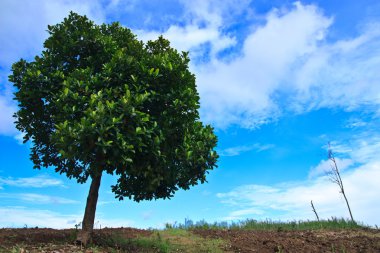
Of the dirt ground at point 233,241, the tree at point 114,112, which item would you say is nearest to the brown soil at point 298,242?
the dirt ground at point 233,241

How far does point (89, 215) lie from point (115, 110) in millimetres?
5512

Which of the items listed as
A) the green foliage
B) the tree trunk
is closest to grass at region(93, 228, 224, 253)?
the tree trunk

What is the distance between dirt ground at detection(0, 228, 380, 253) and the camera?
15.4 meters

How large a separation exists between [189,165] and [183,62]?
447cm

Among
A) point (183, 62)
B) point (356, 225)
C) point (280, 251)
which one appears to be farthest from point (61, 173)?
point (356, 225)

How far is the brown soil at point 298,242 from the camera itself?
18.8m

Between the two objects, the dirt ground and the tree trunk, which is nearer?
the dirt ground

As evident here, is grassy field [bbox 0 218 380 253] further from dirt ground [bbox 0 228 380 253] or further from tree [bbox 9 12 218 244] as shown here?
tree [bbox 9 12 218 244]

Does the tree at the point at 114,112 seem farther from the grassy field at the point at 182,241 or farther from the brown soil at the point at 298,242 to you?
the brown soil at the point at 298,242

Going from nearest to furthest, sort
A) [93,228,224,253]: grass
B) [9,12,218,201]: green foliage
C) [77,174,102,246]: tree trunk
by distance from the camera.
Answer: [9,12,218,201]: green foliage
[77,174,102,246]: tree trunk
[93,228,224,253]: grass

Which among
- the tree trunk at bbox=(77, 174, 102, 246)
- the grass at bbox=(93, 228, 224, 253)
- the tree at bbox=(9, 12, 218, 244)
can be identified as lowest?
the grass at bbox=(93, 228, 224, 253)

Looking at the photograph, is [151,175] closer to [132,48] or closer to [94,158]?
[94,158]

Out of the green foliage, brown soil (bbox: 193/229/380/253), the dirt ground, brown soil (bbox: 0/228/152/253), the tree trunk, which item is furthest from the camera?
brown soil (bbox: 193/229/380/253)

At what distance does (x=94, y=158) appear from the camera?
14430 mm
